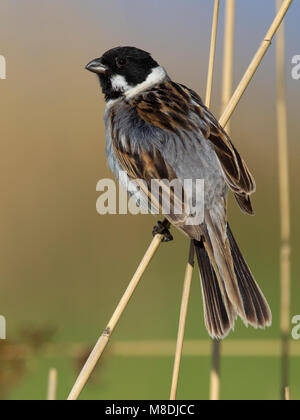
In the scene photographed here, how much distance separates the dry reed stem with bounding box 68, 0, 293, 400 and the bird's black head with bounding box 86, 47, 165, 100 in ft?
2.73

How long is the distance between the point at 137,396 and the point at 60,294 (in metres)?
1.70

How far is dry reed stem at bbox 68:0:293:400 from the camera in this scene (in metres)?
2.28

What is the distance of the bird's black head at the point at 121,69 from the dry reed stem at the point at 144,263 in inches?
32.8

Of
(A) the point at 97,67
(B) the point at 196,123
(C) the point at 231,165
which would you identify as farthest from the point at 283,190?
(A) the point at 97,67

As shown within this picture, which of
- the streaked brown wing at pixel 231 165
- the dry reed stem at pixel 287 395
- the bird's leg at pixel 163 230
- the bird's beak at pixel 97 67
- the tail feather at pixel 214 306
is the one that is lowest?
the dry reed stem at pixel 287 395

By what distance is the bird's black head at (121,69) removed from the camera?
3432 millimetres

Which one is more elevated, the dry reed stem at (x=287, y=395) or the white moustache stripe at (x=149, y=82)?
the white moustache stripe at (x=149, y=82)

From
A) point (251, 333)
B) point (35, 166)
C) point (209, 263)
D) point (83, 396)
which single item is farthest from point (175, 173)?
point (35, 166)

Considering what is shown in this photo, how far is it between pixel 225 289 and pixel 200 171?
0.49 metres

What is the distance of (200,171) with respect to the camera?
2.76m

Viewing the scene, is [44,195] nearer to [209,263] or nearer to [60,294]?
[60,294]

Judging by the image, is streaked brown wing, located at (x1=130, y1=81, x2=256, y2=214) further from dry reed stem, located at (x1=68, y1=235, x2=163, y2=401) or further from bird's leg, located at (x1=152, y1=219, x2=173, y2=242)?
dry reed stem, located at (x1=68, y1=235, x2=163, y2=401)

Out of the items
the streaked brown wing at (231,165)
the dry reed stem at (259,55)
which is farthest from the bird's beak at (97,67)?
the dry reed stem at (259,55)

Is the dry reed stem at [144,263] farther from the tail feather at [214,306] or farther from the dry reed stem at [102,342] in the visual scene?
the tail feather at [214,306]
